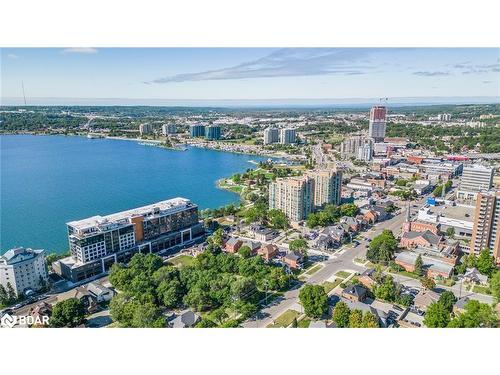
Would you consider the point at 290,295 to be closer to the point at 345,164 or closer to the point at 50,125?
the point at 345,164

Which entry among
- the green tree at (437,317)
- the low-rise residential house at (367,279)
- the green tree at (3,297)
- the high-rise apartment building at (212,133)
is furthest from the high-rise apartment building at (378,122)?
the green tree at (3,297)

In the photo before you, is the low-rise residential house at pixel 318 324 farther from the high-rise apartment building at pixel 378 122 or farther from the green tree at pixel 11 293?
the high-rise apartment building at pixel 378 122

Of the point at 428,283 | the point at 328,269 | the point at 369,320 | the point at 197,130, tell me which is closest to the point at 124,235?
the point at 328,269

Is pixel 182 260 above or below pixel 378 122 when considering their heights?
below

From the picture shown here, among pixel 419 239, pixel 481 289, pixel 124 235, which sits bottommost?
pixel 481 289

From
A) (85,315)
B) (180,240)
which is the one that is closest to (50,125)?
(180,240)

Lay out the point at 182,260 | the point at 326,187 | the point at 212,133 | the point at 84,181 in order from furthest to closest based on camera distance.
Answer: the point at 212,133
the point at 84,181
the point at 326,187
the point at 182,260

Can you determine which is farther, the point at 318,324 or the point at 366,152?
the point at 366,152

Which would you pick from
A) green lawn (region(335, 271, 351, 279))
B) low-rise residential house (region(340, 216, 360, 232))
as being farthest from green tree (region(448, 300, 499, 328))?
low-rise residential house (region(340, 216, 360, 232))

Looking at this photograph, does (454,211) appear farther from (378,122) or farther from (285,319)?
(378,122)
